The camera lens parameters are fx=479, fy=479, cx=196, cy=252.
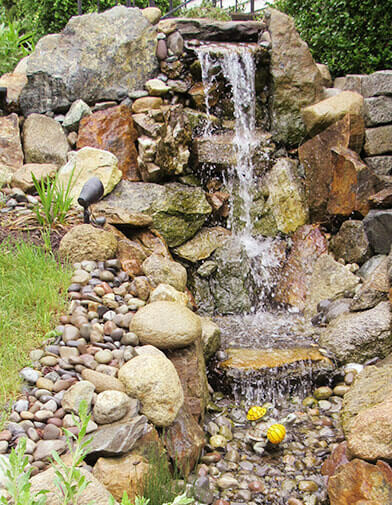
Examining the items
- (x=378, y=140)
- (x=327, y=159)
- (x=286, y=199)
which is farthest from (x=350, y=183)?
(x=378, y=140)

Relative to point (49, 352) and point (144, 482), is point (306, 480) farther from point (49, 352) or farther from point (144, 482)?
point (49, 352)

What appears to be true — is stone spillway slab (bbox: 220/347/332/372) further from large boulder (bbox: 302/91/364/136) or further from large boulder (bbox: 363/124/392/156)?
large boulder (bbox: 302/91/364/136)

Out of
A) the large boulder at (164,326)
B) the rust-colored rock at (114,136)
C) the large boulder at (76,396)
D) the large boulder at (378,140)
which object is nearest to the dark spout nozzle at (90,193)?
the rust-colored rock at (114,136)

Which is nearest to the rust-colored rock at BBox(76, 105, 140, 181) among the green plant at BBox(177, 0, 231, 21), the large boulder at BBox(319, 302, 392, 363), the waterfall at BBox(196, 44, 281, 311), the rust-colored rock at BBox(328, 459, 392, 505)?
the waterfall at BBox(196, 44, 281, 311)

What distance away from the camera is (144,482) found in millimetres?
2512

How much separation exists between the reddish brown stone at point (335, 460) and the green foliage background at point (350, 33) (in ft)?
19.1

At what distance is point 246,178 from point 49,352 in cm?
400

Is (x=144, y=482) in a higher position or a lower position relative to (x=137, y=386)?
lower

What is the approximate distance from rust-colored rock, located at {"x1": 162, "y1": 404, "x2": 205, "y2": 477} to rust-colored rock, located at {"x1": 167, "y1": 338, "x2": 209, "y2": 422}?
8.5 inches

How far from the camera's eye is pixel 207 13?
9562mm

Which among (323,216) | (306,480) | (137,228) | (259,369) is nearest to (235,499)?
(306,480)

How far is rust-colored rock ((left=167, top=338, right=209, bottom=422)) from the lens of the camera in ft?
11.3

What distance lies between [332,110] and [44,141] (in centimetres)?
367

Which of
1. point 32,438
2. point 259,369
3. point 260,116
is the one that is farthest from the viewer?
point 260,116
